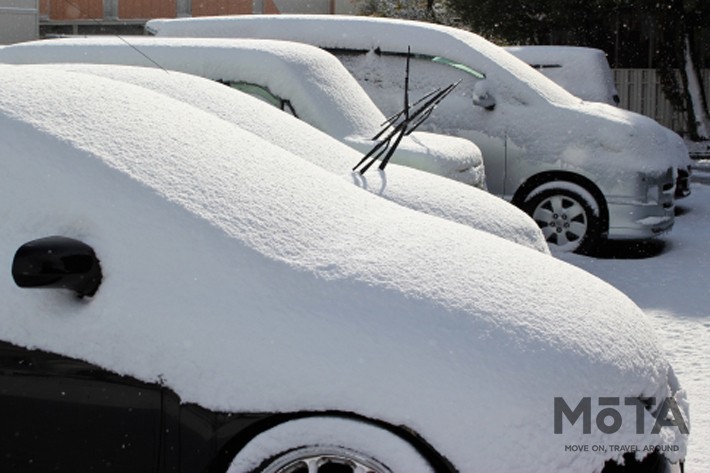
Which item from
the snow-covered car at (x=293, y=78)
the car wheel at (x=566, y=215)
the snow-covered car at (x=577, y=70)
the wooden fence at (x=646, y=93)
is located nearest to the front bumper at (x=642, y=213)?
the car wheel at (x=566, y=215)

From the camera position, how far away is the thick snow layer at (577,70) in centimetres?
1463

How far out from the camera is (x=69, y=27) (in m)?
30.9

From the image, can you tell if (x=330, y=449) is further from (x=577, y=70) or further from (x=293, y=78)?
(x=577, y=70)

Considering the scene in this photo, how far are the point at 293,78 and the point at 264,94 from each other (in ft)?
0.74

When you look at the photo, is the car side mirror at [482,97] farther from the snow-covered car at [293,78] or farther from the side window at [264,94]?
the side window at [264,94]

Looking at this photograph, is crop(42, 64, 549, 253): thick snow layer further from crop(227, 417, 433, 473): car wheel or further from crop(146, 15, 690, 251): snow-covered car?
crop(146, 15, 690, 251): snow-covered car

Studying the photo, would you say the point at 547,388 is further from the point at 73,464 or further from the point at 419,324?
the point at 73,464

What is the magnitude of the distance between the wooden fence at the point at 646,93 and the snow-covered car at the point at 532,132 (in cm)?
1222

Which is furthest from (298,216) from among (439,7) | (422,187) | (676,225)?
(439,7)

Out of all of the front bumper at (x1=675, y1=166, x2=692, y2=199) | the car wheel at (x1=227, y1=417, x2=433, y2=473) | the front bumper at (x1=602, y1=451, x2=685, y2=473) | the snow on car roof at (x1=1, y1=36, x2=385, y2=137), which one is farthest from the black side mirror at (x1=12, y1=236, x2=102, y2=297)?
the front bumper at (x1=675, y1=166, x2=692, y2=199)

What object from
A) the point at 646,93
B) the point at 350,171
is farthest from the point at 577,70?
the point at 350,171

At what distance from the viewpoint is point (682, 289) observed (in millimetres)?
8844

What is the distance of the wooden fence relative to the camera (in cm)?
2238

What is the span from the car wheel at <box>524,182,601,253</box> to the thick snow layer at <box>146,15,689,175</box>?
8.0 inches
